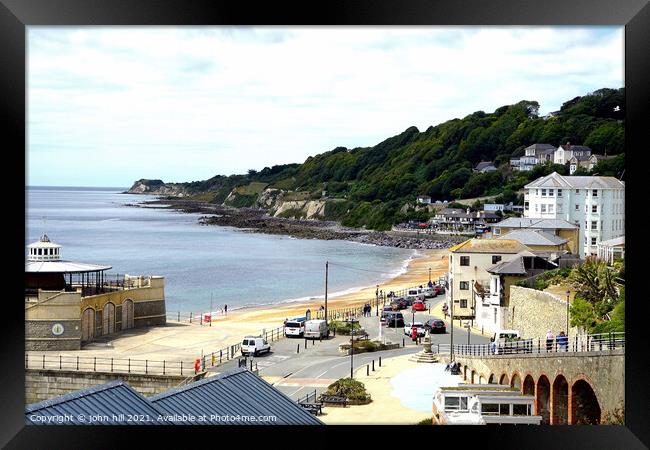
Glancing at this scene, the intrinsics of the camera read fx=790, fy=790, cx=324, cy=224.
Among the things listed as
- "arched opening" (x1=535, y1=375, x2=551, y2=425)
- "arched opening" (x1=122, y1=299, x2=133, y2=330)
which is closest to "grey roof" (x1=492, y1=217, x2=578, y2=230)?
"arched opening" (x1=535, y1=375, x2=551, y2=425)

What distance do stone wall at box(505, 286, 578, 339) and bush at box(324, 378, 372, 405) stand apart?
8.47ft

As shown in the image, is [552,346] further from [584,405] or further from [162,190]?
[162,190]

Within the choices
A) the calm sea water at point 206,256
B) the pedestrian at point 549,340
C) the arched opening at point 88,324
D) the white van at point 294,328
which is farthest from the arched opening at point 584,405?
the calm sea water at point 206,256

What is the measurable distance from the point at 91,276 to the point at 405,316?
589 cm

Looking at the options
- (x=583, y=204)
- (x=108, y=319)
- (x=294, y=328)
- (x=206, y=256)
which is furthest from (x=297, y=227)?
(x=583, y=204)

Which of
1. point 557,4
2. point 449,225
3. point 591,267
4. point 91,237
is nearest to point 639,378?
point 557,4

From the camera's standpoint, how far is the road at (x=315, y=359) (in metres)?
10.1

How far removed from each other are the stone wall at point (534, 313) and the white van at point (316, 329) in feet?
9.57

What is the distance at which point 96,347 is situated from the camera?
12.7 metres

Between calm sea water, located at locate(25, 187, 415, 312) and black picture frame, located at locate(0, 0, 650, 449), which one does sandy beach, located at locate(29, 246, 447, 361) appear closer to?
calm sea water, located at locate(25, 187, 415, 312)

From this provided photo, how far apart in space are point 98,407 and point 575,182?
8597 millimetres

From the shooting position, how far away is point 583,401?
24.1 feet

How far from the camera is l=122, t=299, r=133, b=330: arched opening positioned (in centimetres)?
1433

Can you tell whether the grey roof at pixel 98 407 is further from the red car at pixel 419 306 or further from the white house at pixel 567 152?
the red car at pixel 419 306
